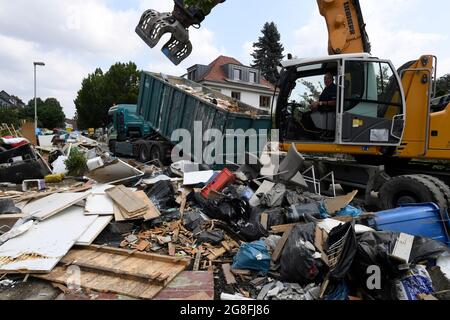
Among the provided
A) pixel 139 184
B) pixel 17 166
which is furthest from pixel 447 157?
pixel 17 166

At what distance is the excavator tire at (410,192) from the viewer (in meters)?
4.30

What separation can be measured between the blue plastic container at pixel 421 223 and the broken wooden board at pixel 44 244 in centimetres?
367

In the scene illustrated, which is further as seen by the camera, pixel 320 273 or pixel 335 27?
pixel 335 27

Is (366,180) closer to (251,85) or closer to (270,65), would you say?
(251,85)

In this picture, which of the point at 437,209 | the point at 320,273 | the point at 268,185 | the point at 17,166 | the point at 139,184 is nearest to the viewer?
the point at 320,273

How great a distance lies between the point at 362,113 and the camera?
17.2ft

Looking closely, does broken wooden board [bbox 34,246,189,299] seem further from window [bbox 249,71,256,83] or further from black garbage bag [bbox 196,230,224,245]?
window [bbox 249,71,256,83]

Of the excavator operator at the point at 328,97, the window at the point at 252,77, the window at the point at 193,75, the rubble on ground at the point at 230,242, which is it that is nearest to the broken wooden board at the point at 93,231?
the rubble on ground at the point at 230,242

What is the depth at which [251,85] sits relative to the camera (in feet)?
101

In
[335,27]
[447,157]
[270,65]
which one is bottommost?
[447,157]

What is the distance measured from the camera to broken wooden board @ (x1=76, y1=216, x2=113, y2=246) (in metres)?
4.12

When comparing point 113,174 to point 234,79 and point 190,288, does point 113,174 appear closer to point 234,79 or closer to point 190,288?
point 190,288

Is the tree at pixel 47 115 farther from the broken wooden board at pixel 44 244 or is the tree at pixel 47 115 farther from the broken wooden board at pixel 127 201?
the broken wooden board at pixel 44 244

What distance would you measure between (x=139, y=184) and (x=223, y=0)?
150 inches
